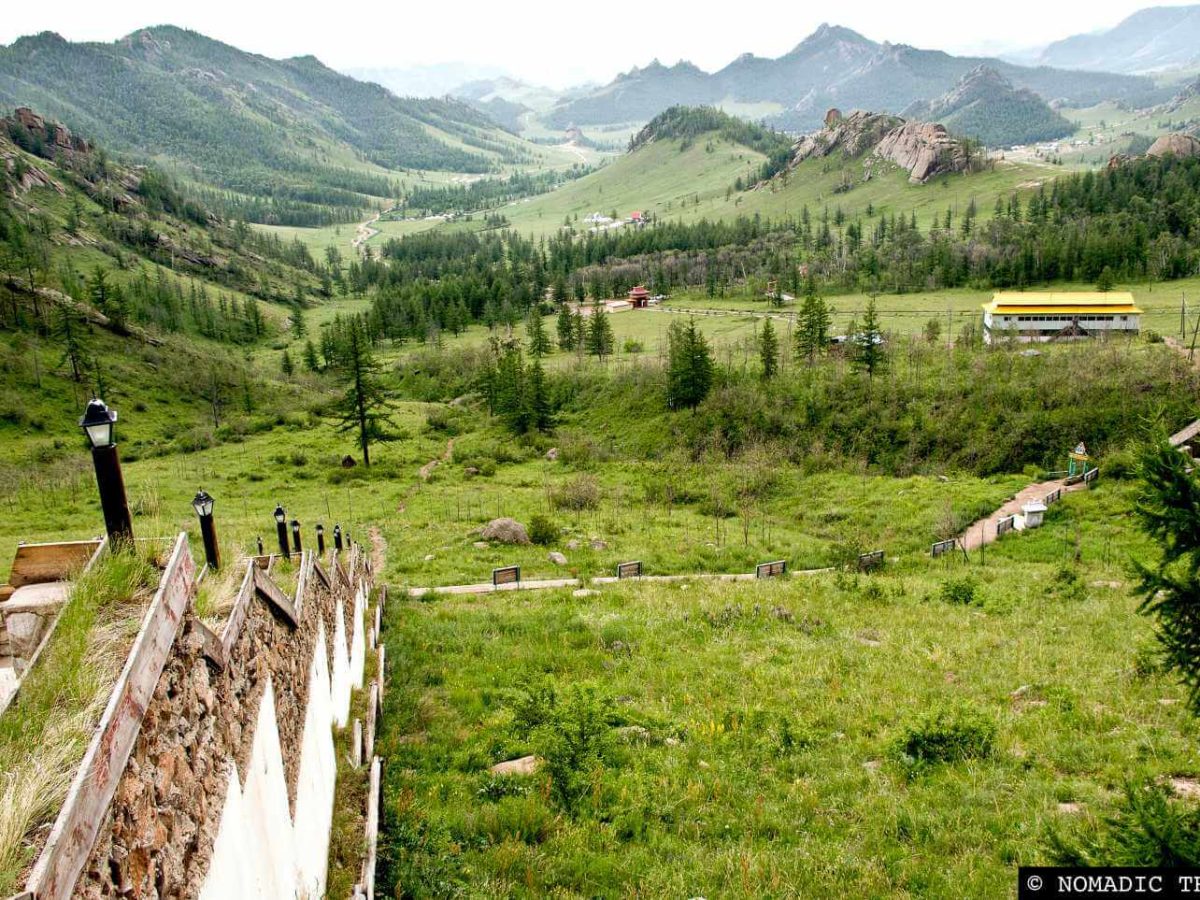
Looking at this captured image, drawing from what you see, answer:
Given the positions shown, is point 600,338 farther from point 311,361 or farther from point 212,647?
point 212,647

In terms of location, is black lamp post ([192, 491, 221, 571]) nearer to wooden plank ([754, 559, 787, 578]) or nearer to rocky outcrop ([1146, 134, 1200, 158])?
wooden plank ([754, 559, 787, 578])

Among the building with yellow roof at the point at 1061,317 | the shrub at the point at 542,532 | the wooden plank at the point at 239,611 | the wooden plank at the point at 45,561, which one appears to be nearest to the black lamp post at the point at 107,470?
the wooden plank at the point at 45,561

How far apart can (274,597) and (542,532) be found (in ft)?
79.3

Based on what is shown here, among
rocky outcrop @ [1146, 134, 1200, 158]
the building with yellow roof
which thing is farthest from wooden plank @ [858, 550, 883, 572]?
rocky outcrop @ [1146, 134, 1200, 158]

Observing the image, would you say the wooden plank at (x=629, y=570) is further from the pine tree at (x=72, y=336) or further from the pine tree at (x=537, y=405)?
the pine tree at (x=72, y=336)

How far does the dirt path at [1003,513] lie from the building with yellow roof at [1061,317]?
105ft

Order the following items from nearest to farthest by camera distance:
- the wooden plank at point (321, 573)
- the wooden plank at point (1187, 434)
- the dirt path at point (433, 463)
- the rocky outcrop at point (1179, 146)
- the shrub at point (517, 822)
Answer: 1. the shrub at point (517, 822)
2. the wooden plank at point (321, 573)
3. the wooden plank at point (1187, 434)
4. the dirt path at point (433, 463)
5. the rocky outcrop at point (1179, 146)

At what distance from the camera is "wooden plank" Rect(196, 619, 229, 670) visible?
610 cm

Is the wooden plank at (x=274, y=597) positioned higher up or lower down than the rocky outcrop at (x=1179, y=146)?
lower down

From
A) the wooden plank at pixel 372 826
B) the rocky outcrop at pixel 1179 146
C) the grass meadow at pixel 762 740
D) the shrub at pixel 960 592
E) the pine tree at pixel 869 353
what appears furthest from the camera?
the rocky outcrop at pixel 1179 146

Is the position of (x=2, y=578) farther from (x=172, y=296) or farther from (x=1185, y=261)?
(x=1185, y=261)

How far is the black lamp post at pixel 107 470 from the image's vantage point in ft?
20.2

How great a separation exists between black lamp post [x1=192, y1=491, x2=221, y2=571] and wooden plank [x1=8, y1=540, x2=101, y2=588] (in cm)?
155

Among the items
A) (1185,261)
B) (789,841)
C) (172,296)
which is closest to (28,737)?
(789,841)
